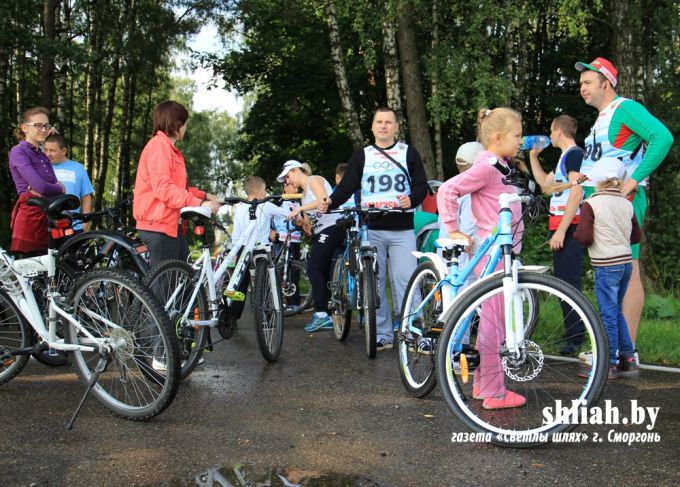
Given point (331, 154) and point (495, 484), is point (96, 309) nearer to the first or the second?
point (495, 484)

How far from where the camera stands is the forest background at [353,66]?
15.5m

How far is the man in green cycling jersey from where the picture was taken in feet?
19.1

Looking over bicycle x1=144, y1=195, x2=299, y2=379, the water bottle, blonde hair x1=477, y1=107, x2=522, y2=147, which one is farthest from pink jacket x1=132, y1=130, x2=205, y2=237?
the water bottle

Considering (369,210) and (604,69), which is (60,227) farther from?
(604,69)

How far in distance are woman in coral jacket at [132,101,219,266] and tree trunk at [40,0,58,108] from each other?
13.3 m

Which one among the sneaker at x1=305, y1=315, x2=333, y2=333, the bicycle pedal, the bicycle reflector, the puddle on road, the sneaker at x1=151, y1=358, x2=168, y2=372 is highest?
the bicycle reflector

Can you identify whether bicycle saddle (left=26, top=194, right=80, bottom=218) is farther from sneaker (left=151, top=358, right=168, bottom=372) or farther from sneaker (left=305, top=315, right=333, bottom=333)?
sneaker (left=305, top=315, right=333, bottom=333)

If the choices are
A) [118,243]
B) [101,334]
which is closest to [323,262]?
[118,243]

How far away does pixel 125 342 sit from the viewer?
15.7 ft

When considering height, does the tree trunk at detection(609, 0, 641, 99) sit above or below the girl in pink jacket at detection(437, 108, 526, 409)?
above

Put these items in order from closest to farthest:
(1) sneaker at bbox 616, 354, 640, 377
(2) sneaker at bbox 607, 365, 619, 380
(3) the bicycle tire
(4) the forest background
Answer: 1. (2) sneaker at bbox 607, 365, 619, 380
2. (1) sneaker at bbox 616, 354, 640, 377
3. (3) the bicycle tire
4. (4) the forest background

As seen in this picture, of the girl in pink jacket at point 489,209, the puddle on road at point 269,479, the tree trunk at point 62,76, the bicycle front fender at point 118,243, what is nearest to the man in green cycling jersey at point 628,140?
the girl in pink jacket at point 489,209

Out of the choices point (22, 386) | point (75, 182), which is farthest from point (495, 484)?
point (75, 182)

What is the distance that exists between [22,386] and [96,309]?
4.06 ft
